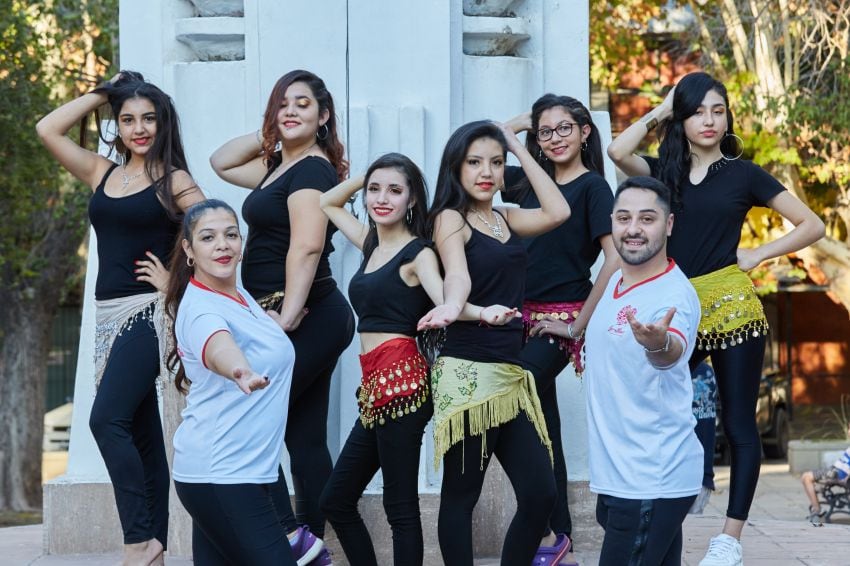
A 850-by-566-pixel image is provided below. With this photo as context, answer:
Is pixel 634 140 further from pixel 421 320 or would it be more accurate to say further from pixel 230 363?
pixel 230 363

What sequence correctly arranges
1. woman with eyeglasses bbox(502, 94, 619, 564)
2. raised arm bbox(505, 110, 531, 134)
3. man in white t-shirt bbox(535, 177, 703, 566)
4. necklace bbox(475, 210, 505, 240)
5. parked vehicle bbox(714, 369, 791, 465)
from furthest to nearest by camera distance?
parked vehicle bbox(714, 369, 791, 465), raised arm bbox(505, 110, 531, 134), woman with eyeglasses bbox(502, 94, 619, 564), necklace bbox(475, 210, 505, 240), man in white t-shirt bbox(535, 177, 703, 566)

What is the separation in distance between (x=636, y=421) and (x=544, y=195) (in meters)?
1.21

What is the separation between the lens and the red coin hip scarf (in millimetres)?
4684

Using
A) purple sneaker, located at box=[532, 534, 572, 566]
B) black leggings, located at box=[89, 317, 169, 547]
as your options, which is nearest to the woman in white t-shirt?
black leggings, located at box=[89, 317, 169, 547]

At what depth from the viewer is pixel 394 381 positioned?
4684 millimetres

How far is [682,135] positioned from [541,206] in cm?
83

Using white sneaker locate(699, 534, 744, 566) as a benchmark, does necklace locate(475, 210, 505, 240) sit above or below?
above

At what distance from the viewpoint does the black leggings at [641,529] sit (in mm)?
4000

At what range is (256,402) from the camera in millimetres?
4027

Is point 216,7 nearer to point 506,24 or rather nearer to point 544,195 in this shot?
point 506,24

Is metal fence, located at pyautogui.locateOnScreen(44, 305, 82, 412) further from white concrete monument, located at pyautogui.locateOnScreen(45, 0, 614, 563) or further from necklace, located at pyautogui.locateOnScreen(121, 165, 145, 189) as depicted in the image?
necklace, located at pyautogui.locateOnScreen(121, 165, 145, 189)

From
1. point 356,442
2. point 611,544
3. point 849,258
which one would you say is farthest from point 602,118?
point 849,258

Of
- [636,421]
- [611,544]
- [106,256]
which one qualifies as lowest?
[611,544]

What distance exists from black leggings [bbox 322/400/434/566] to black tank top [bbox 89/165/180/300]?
1.05 meters
